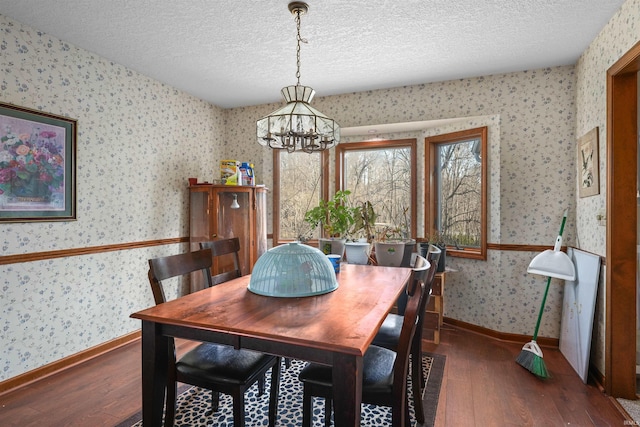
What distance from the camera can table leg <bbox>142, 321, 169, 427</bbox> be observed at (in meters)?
1.40

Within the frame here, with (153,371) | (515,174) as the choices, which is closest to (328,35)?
(515,174)

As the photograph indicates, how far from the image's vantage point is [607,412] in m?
2.01

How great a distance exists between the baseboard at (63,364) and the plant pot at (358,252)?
213 cm

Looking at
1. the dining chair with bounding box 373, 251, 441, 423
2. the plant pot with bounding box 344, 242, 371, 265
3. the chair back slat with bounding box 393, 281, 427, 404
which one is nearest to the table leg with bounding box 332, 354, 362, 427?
the chair back slat with bounding box 393, 281, 427, 404

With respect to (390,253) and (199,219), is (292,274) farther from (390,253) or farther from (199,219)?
(199,219)

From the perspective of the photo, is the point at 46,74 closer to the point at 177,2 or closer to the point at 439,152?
the point at 177,2

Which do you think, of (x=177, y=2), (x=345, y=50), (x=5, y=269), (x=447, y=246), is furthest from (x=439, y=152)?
(x=5, y=269)

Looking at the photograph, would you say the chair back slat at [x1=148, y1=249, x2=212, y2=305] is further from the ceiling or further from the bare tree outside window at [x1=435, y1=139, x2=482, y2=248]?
the bare tree outside window at [x1=435, y1=139, x2=482, y2=248]

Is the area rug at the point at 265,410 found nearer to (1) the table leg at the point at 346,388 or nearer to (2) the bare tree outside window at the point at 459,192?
(1) the table leg at the point at 346,388

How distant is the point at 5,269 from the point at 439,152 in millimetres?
3823

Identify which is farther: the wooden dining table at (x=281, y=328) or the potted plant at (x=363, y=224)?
the potted plant at (x=363, y=224)

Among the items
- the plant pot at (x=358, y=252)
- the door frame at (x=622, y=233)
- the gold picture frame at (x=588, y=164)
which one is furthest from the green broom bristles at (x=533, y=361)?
the plant pot at (x=358, y=252)

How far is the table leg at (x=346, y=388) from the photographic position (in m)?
1.09

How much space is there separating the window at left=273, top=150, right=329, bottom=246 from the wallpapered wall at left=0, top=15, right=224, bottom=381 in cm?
102
